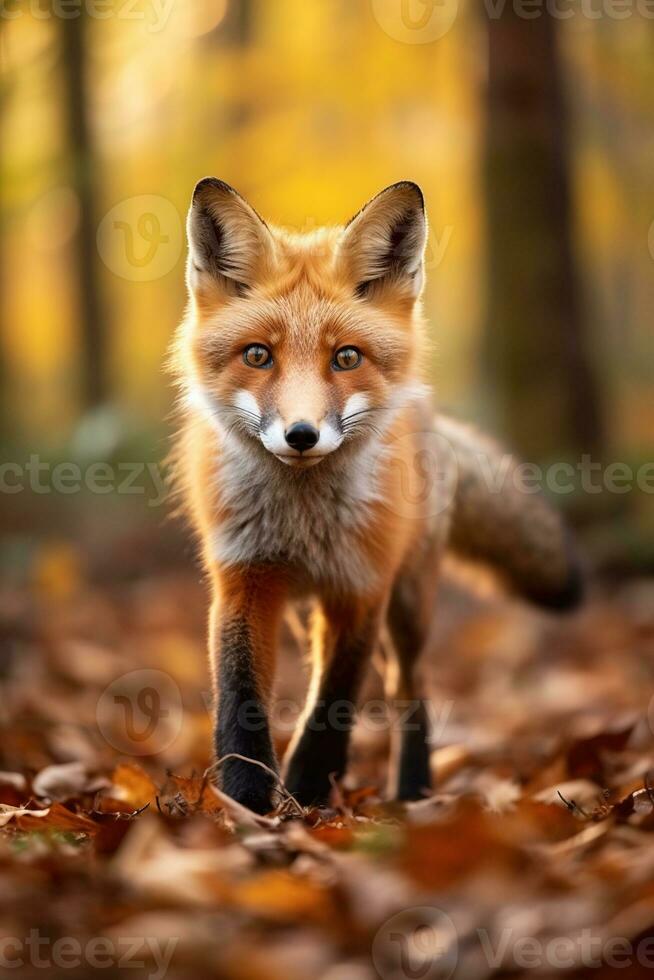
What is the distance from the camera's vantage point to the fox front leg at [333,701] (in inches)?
159

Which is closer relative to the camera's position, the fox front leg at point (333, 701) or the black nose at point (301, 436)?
the black nose at point (301, 436)

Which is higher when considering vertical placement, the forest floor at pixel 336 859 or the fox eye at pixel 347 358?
the fox eye at pixel 347 358

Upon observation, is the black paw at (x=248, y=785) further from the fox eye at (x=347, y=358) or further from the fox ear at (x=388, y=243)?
the fox ear at (x=388, y=243)

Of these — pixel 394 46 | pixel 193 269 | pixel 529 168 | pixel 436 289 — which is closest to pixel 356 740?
pixel 193 269

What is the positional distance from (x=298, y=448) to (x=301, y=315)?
0.59 meters

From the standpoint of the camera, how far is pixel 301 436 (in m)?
3.38

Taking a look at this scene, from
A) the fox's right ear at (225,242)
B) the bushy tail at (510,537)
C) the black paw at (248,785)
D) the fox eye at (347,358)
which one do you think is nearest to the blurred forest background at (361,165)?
the bushy tail at (510,537)

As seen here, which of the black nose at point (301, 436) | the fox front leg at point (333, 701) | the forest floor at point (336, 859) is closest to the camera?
the forest floor at point (336, 859)

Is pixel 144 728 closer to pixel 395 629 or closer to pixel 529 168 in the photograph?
pixel 395 629

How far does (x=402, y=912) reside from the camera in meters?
2.08

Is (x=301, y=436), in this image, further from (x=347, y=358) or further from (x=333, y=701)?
(x=333, y=701)

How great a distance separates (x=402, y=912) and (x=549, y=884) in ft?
1.03

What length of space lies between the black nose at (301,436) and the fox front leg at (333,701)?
0.92 m

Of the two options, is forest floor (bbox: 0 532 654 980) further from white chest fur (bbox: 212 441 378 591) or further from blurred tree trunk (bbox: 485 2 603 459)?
blurred tree trunk (bbox: 485 2 603 459)
